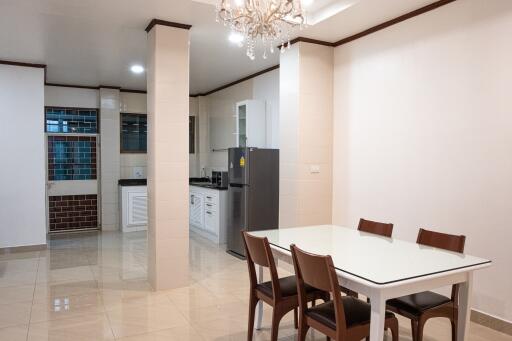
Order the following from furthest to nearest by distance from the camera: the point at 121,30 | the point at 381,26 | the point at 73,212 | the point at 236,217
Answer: the point at 73,212, the point at 236,217, the point at 121,30, the point at 381,26

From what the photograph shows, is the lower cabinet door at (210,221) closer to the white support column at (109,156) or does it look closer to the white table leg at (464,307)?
the white support column at (109,156)

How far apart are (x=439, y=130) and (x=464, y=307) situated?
164cm

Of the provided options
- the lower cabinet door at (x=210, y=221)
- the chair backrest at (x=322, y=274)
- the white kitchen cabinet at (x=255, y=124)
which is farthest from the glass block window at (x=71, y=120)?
the chair backrest at (x=322, y=274)

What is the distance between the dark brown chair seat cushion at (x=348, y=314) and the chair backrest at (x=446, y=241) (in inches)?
23.5

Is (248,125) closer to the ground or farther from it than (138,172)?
farther from it

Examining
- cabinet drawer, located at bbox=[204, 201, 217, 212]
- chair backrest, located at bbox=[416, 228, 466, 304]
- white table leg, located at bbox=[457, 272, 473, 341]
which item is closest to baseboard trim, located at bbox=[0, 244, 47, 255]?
cabinet drawer, located at bbox=[204, 201, 217, 212]

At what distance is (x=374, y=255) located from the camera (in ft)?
7.72

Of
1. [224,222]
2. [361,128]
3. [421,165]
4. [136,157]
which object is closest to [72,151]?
[136,157]

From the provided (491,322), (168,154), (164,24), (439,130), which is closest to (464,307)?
(491,322)

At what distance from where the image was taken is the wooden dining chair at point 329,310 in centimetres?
200

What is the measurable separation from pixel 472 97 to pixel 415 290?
188 cm

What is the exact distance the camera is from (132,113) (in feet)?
25.2

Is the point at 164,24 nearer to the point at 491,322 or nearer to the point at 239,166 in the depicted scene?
the point at 239,166

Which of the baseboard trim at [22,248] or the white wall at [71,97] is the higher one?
the white wall at [71,97]
